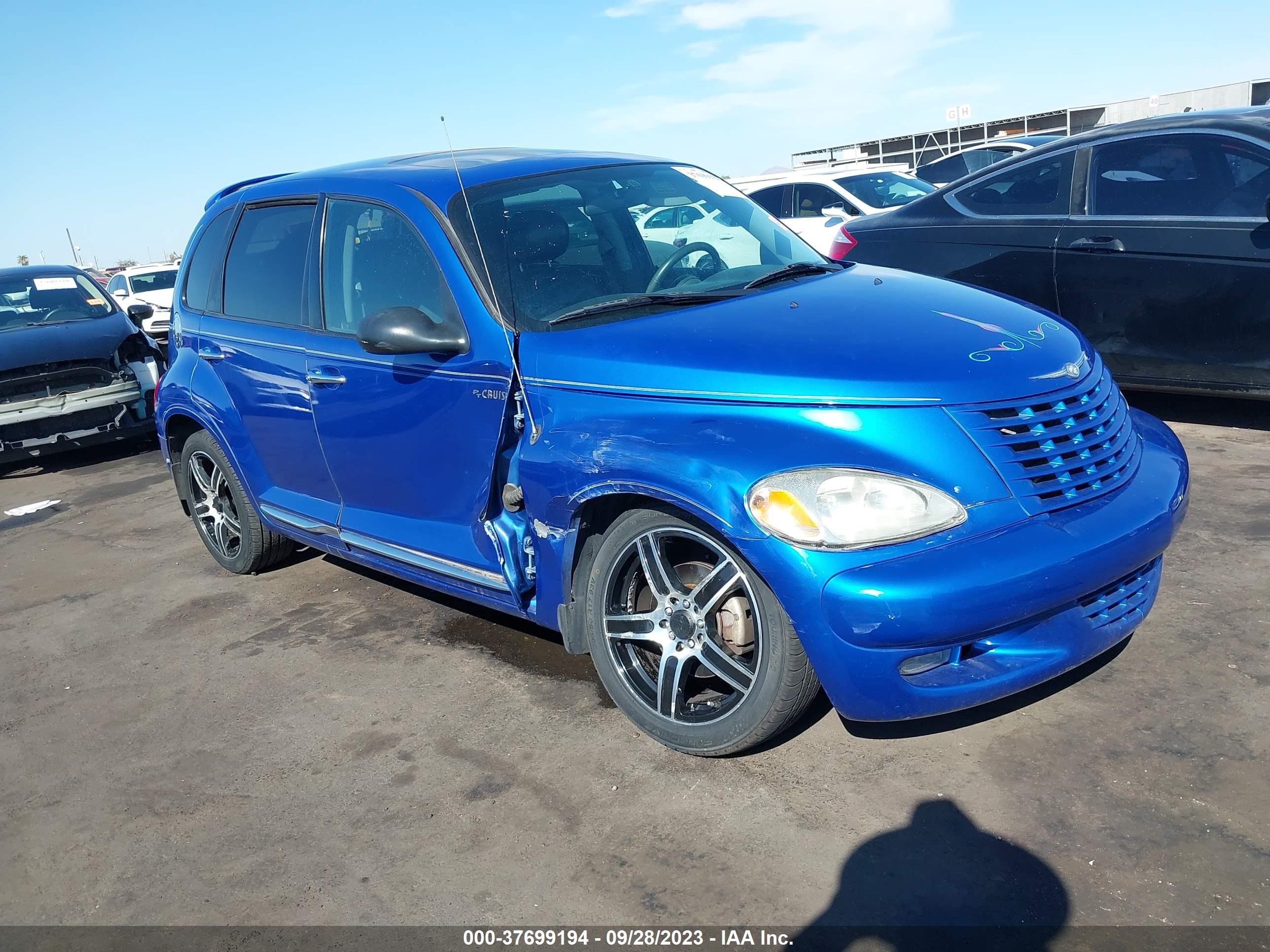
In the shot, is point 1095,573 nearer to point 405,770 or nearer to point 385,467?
point 405,770

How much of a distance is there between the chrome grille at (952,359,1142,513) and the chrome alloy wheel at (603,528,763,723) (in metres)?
0.75

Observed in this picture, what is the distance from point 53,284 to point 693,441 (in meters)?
9.21

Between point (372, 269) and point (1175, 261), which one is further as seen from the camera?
point (1175, 261)

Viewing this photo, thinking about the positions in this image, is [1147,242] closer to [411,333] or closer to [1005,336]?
[1005,336]

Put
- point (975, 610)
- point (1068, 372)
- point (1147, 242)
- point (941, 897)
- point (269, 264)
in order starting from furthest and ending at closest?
point (1147, 242) → point (269, 264) → point (1068, 372) → point (975, 610) → point (941, 897)

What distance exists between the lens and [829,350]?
2984mm

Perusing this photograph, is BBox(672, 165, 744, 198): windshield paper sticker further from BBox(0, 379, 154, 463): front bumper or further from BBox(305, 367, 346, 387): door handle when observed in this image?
BBox(0, 379, 154, 463): front bumper

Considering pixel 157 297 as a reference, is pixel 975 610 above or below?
below

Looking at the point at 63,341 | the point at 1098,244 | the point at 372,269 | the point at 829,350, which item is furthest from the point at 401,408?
the point at 63,341

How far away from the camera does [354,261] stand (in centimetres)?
418

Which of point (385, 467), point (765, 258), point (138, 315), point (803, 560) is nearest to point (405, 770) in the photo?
point (385, 467)

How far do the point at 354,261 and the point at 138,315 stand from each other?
688cm

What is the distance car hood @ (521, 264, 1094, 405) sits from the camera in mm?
2873

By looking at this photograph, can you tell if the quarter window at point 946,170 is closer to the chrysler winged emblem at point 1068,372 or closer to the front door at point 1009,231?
the front door at point 1009,231
